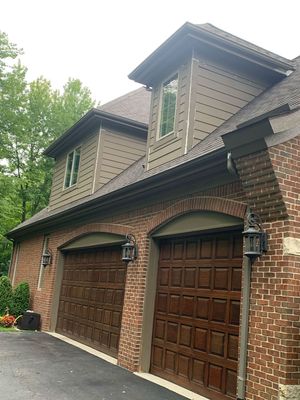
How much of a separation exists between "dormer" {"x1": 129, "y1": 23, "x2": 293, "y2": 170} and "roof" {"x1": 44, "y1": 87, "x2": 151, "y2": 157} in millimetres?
3274

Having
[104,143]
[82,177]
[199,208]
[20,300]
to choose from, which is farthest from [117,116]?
[20,300]

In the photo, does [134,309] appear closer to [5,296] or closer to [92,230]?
[92,230]

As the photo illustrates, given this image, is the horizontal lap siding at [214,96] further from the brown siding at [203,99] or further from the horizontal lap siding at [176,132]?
the horizontal lap siding at [176,132]

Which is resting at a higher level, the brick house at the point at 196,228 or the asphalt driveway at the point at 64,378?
the brick house at the point at 196,228

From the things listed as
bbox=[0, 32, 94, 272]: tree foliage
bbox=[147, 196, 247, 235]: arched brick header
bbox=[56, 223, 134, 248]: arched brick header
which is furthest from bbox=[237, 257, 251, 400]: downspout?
bbox=[0, 32, 94, 272]: tree foliage

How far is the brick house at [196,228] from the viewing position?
5.23 meters

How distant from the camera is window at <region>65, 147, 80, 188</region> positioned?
563 inches

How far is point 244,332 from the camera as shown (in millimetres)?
5504

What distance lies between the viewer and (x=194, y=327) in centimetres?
693

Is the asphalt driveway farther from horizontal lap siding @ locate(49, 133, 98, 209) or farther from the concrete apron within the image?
horizontal lap siding @ locate(49, 133, 98, 209)

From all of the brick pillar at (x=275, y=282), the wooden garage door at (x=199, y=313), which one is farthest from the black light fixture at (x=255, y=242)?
the wooden garage door at (x=199, y=313)

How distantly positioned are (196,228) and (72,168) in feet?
27.6

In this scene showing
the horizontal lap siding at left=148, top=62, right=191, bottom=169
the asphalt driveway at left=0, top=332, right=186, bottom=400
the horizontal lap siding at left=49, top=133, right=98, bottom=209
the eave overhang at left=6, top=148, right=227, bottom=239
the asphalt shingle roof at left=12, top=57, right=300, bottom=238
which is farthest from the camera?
the horizontal lap siding at left=49, top=133, right=98, bottom=209

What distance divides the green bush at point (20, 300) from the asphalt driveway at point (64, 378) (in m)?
4.99
